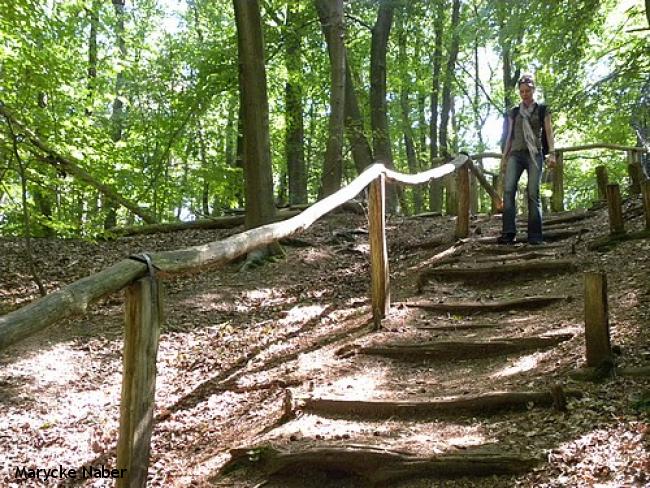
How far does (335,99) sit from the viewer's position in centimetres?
1202

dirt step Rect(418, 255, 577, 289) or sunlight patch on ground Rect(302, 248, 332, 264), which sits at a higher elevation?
sunlight patch on ground Rect(302, 248, 332, 264)

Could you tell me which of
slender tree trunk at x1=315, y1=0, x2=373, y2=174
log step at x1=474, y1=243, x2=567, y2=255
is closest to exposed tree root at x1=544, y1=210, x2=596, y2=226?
log step at x1=474, y1=243, x2=567, y2=255

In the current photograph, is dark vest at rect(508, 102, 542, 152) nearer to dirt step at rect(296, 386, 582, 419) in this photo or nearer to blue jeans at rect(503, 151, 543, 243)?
blue jeans at rect(503, 151, 543, 243)

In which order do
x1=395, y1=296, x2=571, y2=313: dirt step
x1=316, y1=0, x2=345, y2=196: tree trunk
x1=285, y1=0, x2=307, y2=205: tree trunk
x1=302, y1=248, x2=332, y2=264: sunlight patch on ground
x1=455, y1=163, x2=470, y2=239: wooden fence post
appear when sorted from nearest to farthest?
x1=395, y1=296, x2=571, y2=313: dirt step, x1=455, y1=163, x2=470, y2=239: wooden fence post, x1=302, y1=248, x2=332, y2=264: sunlight patch on ground, x1=316, y1=0, x2=345, y2=196: tree trunk, x1=285, y1=0, x2=307, y2=205: tree trunk

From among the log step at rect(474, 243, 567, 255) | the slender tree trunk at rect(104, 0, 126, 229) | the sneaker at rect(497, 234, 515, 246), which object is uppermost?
the slender tree trunk at rect(104, 0, 126, 229)

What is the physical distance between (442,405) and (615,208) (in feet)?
15.3

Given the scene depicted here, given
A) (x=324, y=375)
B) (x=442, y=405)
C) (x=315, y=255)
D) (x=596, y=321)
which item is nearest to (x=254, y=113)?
(x=315, y=255)

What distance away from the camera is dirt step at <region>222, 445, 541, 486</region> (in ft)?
10.1

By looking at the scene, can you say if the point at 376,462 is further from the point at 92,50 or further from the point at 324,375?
the point at 92,50

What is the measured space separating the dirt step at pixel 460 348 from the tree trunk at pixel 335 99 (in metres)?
7.27

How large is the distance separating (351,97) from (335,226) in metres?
4.37

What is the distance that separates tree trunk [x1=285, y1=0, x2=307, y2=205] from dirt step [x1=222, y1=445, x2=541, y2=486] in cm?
1139

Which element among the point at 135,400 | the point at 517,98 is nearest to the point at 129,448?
the point at 135,400

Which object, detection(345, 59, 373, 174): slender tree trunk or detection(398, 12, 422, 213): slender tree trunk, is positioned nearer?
detection(345, 59, 373, 174): slender tree trunk
